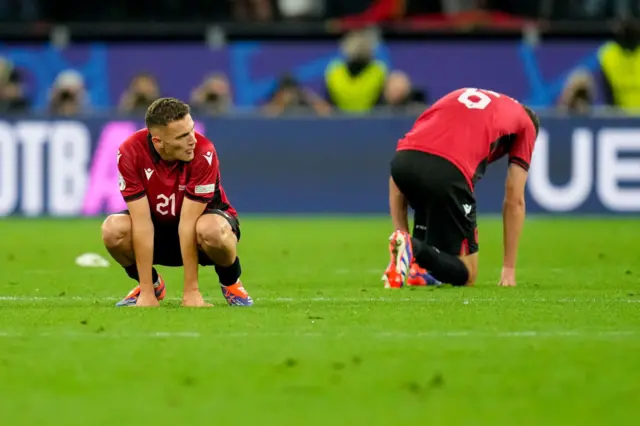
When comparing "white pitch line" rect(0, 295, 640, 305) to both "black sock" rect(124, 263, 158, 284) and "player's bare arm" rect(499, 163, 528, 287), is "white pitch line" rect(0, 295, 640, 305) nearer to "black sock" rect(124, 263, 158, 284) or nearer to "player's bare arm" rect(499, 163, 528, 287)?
"black sock" rect(124, 263, 158, 284)

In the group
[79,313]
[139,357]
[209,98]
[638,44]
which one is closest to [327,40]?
[209,98]

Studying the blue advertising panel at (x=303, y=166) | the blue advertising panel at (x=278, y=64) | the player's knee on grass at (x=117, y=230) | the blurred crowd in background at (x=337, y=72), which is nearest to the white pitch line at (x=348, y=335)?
the player's knee on grass at (x=117, y=230)

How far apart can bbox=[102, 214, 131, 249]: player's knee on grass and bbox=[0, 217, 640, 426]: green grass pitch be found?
42 centimetres

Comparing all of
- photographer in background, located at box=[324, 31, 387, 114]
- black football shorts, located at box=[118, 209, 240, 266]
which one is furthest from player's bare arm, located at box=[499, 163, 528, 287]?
photographer in background, located at box=[324, 31, 387, 114]

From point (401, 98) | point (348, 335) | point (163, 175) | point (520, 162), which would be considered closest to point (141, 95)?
point (401, 98)

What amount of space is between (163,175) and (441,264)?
2574 millimetres

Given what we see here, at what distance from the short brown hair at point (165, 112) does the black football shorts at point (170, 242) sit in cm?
67

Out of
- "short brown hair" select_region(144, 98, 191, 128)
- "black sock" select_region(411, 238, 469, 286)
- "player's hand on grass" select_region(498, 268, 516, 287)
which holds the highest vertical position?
"short brown hair" select_region(144, 98, 191, 128)

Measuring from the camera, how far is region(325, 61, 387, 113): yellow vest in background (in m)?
21.2

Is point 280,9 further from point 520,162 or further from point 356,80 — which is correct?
point 520,162

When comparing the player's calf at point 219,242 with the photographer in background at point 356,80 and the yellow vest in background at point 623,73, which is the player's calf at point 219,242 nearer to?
the photographer in background at point 356,80

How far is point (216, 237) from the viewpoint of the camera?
8.98 meters

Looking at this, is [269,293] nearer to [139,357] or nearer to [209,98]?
[139,357]

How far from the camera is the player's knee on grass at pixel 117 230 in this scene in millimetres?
9156
